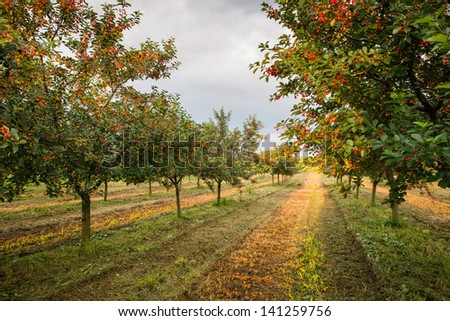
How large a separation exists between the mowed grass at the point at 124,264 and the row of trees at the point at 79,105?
1.41m

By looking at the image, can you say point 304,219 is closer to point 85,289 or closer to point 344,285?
point 344,285

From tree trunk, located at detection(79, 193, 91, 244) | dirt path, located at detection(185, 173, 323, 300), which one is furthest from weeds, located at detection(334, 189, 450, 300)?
tree trunk, located at detection(79, 193, 91, 244)

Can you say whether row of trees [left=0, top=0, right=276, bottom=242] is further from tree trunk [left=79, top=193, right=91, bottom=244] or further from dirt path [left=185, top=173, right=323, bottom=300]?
dirt path [left=185, top=173, right=323, bottom=300]

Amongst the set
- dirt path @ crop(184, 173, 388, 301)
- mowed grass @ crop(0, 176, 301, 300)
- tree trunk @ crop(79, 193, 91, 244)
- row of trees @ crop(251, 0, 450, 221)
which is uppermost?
row of trees @ crop(251, 0, 450, 221)

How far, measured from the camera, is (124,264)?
752 cm

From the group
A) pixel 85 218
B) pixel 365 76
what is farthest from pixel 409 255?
pixel 85 218

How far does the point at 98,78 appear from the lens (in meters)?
8.43


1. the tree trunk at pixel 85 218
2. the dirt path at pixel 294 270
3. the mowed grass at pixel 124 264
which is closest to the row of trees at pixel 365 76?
the dirt path at pixel 294 270

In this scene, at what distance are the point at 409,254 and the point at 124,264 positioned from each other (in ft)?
31.8

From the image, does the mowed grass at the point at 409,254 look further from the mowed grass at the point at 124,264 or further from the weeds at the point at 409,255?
the mowed grass at the point at 124,264

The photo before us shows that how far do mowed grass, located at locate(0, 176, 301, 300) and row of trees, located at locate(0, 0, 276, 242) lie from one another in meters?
1.41

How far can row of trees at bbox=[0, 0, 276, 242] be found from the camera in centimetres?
551
